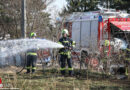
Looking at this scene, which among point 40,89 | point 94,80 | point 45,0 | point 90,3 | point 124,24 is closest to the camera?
point 40,89

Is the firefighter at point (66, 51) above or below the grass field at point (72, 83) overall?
above

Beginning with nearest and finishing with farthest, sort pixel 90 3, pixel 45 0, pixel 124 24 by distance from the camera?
pixel 124 24, pixel 45 0, pixel 90 3

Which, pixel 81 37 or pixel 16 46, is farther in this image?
pixel 81 37

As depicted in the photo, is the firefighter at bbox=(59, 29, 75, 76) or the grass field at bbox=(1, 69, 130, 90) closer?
the grass field at bbox=(1, 69, 130, 90)

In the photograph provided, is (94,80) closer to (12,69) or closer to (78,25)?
(12,69)

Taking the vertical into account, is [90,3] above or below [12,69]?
above

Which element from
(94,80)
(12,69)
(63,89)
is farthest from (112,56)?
(12,69)

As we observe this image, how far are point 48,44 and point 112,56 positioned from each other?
228 cm

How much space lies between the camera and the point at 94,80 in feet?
30.2

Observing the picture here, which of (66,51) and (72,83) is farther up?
(66,51)

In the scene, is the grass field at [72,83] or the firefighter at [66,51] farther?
the firefighter at [66,51]

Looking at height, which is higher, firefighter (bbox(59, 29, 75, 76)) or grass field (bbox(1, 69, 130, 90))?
firefighter (bbox(59, 29, 75, 76))

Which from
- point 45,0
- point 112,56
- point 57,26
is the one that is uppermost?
point 45,0

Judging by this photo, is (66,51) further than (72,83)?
Yes
